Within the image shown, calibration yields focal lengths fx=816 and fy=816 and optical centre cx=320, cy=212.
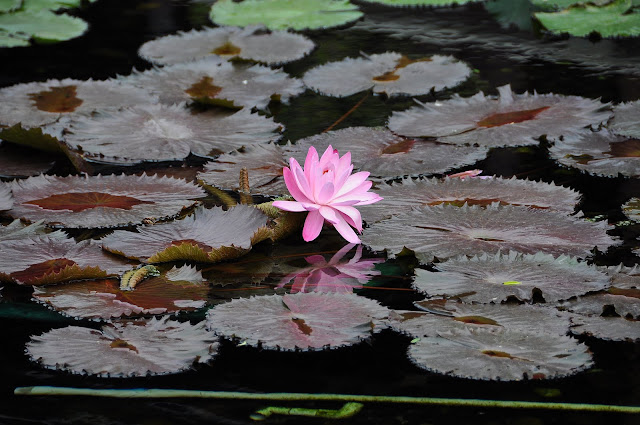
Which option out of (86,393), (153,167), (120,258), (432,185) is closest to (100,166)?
(153,167)

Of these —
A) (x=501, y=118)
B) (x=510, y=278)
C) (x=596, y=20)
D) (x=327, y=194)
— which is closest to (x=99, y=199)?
(x=327, y=194)

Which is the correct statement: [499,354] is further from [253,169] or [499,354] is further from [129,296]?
[253,169]

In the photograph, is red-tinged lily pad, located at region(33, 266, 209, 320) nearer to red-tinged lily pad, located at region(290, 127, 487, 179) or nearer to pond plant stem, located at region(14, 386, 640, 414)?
pond plant stem, located at region(14, 386, 640, 414)

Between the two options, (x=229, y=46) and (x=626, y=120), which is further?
(x=229, y=46)

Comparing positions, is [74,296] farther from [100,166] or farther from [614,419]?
[614,419]

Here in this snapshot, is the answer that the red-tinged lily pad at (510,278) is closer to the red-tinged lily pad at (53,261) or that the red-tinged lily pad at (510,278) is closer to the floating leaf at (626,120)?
the red-tinged lily pad at (53,261)

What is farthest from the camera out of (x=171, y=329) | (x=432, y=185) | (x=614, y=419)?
(x=432, y=185)

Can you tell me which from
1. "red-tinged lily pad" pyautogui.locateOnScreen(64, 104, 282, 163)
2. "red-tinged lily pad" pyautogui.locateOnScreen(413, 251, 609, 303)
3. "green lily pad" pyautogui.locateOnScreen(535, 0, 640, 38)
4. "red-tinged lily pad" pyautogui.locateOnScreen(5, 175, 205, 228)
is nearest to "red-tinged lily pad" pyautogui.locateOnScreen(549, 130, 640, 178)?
"red-tinged lily pad" pyautogui.locateOnScreen(413, 251, 609, 303)
